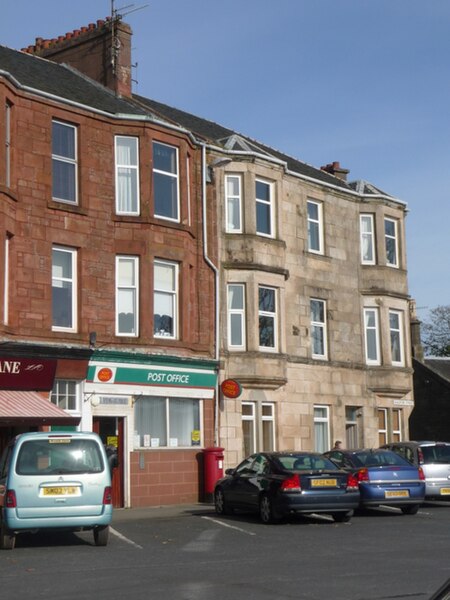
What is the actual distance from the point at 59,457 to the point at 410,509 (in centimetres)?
959

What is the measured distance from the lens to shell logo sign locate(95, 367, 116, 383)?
995 inches

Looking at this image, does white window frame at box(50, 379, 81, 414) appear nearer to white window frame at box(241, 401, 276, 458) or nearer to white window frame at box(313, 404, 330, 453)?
white window frame at box(241, 401, 276, 458)

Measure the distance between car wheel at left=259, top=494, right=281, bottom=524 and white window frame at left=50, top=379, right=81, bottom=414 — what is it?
20.9ft

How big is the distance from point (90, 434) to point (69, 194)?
1053cm

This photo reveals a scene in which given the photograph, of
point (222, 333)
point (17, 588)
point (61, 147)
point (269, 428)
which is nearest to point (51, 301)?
point (61, 147)

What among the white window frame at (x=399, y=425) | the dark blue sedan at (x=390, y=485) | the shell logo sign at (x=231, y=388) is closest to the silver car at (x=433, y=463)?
the dark blue sedan at (x=390, y=485)

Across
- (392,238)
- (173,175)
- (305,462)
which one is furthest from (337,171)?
(305,462)

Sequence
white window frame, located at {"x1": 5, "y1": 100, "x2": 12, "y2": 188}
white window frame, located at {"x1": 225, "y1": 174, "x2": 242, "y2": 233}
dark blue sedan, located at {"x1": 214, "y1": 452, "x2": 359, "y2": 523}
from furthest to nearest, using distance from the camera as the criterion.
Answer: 1. white window frame, located at {"x1": 225, "y1": 174, "x2": 242, "y2": 233}
2. white window frame, located at {"x1": 5, "y1": 100, "x2": 12, "y2": 188}
3. dark blue sedan, located at {"x1": 214, "y1": 452, "x2": 359, "y2": 523}

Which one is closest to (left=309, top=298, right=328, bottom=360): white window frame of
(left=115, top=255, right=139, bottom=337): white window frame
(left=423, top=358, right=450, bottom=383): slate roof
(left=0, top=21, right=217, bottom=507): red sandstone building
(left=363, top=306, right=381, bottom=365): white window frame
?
(left=363, top=306, right=381, bottom=365): white window frame

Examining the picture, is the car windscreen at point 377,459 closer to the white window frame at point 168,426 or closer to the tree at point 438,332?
the white window frame at point 168,426

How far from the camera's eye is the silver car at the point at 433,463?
80.4 ft

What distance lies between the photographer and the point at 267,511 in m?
20.3

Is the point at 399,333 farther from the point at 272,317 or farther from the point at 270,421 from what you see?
the point at 270,421

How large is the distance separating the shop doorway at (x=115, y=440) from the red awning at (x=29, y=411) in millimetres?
2493
